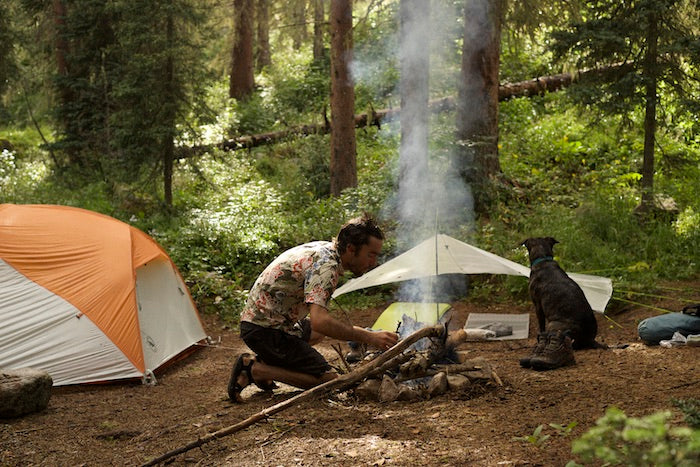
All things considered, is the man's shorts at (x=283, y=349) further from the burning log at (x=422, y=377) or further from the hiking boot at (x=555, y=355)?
the hiking boot at (x=555, y=355)

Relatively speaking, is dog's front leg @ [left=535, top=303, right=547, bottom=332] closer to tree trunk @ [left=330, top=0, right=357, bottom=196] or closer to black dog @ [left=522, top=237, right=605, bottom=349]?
black dog @ [left=522, top=237, right=605, bottom=349]

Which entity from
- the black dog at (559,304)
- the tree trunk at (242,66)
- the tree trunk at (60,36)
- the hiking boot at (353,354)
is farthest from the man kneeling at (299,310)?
the tree trunk at (242,66)

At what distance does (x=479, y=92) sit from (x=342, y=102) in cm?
234

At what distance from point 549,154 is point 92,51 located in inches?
389

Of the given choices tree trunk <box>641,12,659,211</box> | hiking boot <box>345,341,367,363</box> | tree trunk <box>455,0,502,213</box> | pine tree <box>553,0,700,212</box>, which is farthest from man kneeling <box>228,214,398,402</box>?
tree trunk <box>455,0,502,213</box>

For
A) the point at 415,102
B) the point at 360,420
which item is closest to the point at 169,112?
the point at 415,102

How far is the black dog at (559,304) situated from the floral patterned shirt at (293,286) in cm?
226

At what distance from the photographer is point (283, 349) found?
5.30 metres

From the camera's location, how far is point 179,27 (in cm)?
1247

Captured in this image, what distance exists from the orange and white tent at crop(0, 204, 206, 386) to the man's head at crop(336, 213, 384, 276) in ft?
8.92

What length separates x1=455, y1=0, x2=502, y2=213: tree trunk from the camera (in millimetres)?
11367

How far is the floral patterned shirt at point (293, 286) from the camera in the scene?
485 centimetres

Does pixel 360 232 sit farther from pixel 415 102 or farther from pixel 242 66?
pixel 242 66

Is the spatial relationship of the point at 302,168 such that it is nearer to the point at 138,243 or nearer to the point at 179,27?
the point at 179,27
